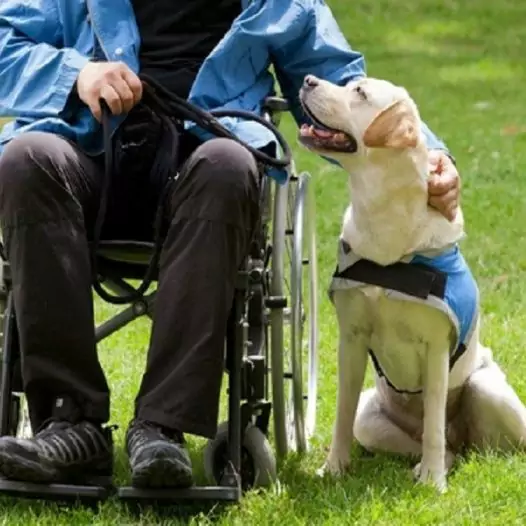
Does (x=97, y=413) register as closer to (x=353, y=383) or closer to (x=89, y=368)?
(x=89, y=368)

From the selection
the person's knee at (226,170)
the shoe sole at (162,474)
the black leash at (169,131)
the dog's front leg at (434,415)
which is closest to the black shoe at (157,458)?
the shoe sole at (162,474)

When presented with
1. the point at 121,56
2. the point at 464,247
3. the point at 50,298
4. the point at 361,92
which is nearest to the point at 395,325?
the point at 361,92

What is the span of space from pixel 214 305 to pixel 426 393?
0.72 meters

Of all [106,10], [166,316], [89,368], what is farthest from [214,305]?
→ [106,10]

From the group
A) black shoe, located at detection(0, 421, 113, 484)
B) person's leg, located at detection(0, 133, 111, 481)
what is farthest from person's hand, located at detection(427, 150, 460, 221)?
black shoe, located at detection(0, 421, 113, 484)

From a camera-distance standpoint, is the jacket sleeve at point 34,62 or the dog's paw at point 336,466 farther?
the dog's paw at point 336,466

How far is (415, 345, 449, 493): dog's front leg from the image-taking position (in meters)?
3.87

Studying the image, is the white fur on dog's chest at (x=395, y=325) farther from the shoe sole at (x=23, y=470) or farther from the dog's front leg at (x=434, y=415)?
the shoe sole at (x=23, y=470)

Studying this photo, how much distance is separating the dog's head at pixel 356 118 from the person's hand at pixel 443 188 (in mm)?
121

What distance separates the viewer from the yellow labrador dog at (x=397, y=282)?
3.74m

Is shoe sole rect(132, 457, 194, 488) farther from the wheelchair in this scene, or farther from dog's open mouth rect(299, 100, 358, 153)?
dog's open mouth rect(299, 100, 358, 153)

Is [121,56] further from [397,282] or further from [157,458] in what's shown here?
[157,458]

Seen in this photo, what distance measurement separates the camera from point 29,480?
Result: 3.54 meters

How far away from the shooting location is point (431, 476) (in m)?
3.87
